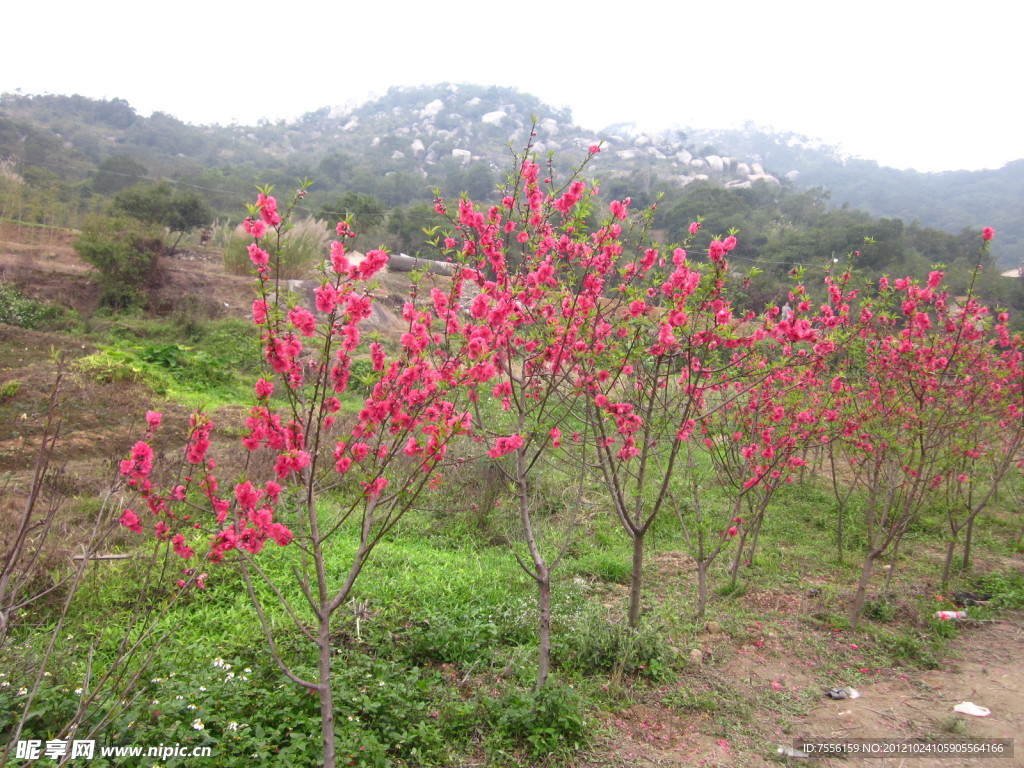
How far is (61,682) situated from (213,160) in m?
50.1

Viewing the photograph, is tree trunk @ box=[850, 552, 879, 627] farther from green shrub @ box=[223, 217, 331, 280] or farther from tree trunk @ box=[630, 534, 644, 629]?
green shrub @ box=[223, 217, 331, 280]

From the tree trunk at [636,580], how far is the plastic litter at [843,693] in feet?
3.45

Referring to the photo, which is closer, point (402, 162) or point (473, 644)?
point (473, 644)

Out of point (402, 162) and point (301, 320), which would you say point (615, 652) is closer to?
point (301, 320)

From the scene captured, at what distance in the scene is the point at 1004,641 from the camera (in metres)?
3.72

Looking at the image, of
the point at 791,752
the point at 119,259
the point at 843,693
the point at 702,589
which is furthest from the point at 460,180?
the point at 791,752

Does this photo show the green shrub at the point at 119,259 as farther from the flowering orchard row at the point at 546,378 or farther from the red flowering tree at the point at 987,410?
the red flowering tree at the point at 987,410

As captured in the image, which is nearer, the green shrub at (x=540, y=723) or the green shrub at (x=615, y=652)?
the green shrub at (x=540, y=723)

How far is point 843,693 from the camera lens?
3066 mm

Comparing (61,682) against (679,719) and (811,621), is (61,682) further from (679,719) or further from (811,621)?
(811,621)

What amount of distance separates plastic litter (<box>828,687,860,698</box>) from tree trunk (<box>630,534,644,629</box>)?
105 centimetres

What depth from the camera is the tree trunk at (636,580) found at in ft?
10.3

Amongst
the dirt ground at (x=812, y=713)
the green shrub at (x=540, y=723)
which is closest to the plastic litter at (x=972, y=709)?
the dirt ground at (x=812, y=713)

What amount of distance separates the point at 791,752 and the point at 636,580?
1.02 m
